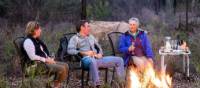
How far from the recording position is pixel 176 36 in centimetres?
1092

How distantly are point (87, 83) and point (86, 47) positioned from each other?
53 cm

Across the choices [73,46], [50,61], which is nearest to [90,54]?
[73,46]

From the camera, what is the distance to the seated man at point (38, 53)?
6332 mm

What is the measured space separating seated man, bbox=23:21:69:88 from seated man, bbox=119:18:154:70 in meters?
1.05

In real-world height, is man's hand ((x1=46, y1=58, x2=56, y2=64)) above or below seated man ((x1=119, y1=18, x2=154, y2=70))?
below

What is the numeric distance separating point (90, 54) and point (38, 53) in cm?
76

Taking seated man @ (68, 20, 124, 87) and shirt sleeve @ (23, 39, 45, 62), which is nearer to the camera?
shirt sleeve @ (23, 39, 45, 62)

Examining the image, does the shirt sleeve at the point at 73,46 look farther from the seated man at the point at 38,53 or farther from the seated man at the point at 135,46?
the seated man at the point at 135,46

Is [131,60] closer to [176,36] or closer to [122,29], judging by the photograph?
[122,29]

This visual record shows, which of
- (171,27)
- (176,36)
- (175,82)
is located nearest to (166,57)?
(175,82)

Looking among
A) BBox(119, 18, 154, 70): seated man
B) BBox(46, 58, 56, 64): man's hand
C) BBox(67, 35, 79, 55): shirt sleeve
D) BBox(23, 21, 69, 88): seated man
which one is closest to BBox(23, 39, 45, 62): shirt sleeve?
BBox(23, 21, 69, 88): seated man

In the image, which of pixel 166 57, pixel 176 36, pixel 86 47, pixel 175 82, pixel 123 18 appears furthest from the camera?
pixel 123 18

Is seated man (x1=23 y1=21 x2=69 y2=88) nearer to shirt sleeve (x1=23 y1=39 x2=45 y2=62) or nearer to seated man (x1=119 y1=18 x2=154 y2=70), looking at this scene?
shirt sleeve (x1=23 y1=39 x2=45 y2=62)

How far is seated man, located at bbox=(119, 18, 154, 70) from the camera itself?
7219mm
